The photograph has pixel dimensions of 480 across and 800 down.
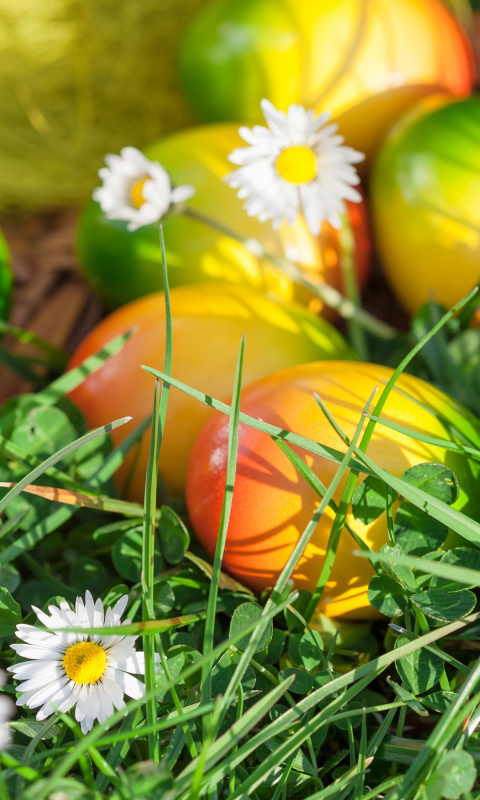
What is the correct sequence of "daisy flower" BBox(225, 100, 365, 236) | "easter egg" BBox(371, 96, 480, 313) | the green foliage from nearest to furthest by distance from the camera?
1. the green foliage
2. "daisy flower" BBox(225, 100, 365, 236)
3. "easter egg" BBox(371, 96, 480, 313)

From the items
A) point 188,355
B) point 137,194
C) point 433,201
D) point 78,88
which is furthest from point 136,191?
point 78,88

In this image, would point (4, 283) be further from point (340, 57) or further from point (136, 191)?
point (340, 57)

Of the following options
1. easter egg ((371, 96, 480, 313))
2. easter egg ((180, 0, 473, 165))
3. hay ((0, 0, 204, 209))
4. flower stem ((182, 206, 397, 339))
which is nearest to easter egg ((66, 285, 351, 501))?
flower stem ((182, 206, 397, 339))

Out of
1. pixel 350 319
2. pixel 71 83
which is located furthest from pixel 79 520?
pixel 71 83

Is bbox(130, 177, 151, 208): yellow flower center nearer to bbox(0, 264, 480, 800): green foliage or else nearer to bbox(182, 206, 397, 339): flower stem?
bbox(182, 206, 397, 339): flower stem

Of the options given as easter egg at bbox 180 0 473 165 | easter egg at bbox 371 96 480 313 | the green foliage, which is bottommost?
the green foliage

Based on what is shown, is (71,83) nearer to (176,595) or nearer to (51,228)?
(51,228)

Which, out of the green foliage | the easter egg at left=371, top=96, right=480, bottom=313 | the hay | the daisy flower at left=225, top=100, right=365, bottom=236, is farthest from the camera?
the hay
